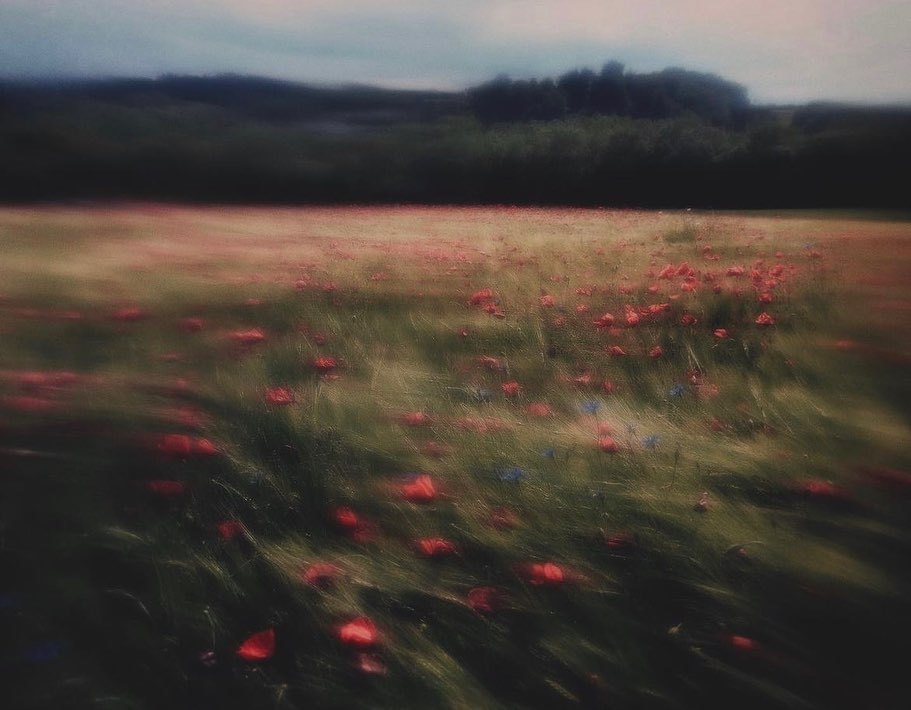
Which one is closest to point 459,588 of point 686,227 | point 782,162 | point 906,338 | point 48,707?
point 48,707

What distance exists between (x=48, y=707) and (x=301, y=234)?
1.36 metres

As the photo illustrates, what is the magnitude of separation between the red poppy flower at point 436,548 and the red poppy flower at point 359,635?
0.18 meters

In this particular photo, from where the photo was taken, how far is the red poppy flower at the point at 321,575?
1.03 meters

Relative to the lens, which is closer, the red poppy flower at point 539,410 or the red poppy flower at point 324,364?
the red poppy flower at point 539,410

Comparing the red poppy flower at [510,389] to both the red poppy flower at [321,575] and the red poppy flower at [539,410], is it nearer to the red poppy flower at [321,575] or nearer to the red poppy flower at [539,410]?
the red poppy flower at [539,410]

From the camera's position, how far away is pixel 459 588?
3.42 feet

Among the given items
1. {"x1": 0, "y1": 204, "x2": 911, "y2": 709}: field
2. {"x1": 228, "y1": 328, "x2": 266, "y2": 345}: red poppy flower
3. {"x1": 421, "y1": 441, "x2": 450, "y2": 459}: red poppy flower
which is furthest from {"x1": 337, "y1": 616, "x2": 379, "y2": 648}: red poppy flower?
{"x1": 228, "y1": 328, "x2": 266, "y2": 345}: red poppy flower

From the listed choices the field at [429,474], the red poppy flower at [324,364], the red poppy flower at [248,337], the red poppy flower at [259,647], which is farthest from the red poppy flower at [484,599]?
the red poppy flower at [248,337]

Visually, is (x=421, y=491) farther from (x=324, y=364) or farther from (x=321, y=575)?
(x=324, y=364)

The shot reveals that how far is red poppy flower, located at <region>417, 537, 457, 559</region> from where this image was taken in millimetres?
1095

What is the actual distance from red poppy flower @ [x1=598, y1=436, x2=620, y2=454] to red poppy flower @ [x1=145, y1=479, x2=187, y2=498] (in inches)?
34.9

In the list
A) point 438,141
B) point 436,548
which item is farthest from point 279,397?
point 438,141

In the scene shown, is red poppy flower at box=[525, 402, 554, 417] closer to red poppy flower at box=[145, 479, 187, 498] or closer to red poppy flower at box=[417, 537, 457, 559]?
red poppy flower at box=[417, 537, 457, 559]

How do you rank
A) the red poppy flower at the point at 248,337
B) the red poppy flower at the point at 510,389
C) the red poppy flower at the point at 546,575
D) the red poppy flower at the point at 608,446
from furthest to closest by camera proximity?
the red poppy flower at the point at 248,337
the red poppy flower at the point at 510,389
the red poppy flower at the point at 608,446
the red poppy flower at the point at 546,575
